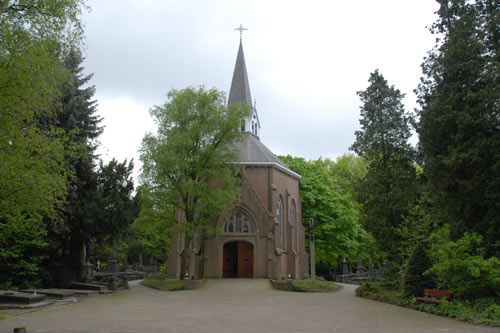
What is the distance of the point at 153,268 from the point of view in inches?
1818

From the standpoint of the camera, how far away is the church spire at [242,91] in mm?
37834

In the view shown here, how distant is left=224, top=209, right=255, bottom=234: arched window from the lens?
30312mm

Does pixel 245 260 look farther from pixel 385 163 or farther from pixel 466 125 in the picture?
pixel 466 125

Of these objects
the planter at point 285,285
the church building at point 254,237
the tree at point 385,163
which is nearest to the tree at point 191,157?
the church building at point 254,237

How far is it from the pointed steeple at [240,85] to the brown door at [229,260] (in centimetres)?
1371

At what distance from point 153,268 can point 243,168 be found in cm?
2217

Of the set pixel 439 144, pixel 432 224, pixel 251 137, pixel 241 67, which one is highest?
pixel 241 67

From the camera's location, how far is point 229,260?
3061cm

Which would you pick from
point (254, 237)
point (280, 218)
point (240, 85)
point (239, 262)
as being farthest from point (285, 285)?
point (240, 85)

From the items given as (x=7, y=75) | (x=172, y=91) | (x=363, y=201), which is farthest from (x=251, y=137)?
(x=7, y=75)

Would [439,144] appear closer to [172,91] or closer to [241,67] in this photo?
[172,91]

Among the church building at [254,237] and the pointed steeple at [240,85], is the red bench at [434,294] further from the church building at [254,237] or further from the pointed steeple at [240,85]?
the pointed steeple at [240,85]

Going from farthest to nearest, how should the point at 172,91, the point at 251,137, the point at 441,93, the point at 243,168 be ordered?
the point at 251,137
the point at 243,168
the point at 172,91
the point at 441,93

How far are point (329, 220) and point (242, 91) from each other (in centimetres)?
1477
